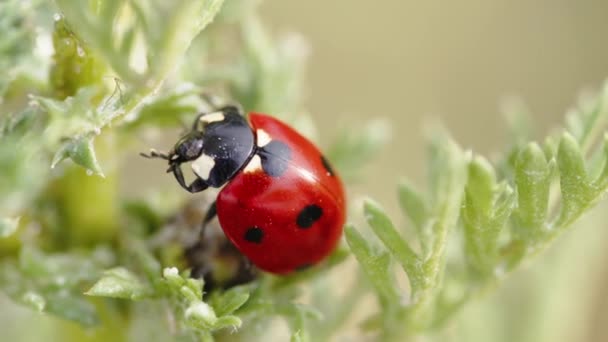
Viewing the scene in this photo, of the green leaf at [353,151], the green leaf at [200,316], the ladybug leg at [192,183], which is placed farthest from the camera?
the green leaf at [353,151]

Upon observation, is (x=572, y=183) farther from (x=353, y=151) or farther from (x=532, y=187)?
(x=353, y=151)

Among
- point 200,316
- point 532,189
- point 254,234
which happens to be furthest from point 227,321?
point 532,189

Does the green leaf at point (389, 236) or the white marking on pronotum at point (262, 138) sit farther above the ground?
the green leaf at point (389, 236)

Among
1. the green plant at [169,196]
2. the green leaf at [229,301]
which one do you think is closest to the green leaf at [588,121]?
the green plant at [169,196]

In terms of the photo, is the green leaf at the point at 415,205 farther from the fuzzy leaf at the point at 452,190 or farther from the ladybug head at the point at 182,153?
the ladybug head at the point at 182,153

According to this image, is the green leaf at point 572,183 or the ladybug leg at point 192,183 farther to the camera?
the ladybug leg at point 192,183

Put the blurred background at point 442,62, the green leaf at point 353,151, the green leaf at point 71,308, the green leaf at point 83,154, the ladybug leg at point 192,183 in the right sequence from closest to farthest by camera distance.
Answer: the green leaf at point 83,154
the green leaf at point 71,308
the ladybug leg at point 192,183
the green leaf at point 353,151
the blurred background at point 442,62

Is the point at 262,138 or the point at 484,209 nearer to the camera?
the point at 484,209
